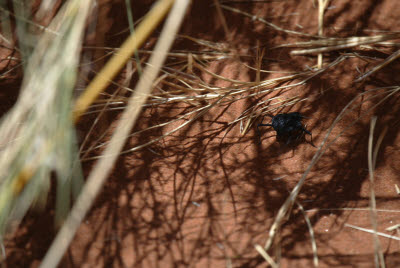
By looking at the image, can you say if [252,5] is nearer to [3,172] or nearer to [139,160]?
[139,160]

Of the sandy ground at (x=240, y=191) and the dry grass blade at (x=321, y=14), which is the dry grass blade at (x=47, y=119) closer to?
the sandy ground at (x=240, y=191)

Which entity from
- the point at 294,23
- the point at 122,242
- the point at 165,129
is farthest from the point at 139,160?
the point at 294,23

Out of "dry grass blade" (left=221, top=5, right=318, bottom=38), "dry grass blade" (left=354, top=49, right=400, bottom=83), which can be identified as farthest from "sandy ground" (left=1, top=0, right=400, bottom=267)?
"dry grass blade" (left=221, top=5, right=318, bottom=38)

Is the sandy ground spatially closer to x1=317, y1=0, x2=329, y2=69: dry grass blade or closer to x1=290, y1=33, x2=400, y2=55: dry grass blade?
x1=290, y1=33, x2=400, y2=55: dry grass blade

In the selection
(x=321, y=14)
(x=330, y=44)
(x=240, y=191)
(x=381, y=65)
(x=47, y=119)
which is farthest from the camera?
(x=321, y=14)

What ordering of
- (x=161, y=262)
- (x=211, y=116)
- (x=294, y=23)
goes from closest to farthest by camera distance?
1. (x=161, y=262)
2. (x=211, y=116)
3. (x=294, y=23)

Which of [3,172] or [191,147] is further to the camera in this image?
[191,147]

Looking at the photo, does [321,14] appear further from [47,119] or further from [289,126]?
[47,119]

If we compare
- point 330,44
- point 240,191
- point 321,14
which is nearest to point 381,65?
point 330,44
